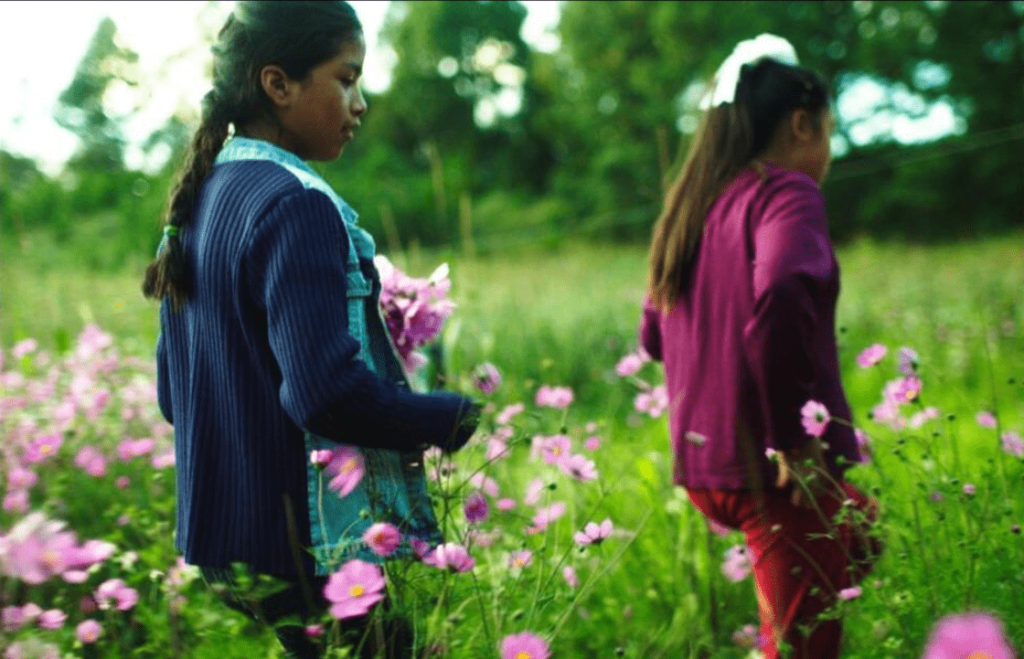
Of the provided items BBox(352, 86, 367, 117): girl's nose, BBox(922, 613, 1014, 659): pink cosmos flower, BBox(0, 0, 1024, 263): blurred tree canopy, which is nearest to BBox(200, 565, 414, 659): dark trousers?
BBox(352, 86, 367, 117): girl's nose

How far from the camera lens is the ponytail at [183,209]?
56.5 inches

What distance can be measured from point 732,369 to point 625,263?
33.0 ft

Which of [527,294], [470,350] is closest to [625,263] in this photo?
[527,294]

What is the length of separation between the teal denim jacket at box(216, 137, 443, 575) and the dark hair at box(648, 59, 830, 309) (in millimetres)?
796

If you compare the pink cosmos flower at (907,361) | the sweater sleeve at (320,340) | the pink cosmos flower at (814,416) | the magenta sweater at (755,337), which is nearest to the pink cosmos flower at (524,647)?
the sweater sleeve at (320,340)

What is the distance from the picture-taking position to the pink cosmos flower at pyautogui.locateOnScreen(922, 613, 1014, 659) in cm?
70

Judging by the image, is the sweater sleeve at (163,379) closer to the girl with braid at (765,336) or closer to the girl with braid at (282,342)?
the girl with braid at (282,342)

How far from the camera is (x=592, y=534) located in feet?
5.23

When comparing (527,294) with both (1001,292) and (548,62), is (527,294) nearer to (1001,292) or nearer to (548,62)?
(1001,292)

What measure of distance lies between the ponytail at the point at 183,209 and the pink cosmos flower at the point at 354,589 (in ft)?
1.78

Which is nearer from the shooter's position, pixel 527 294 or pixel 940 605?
pixel 940 605

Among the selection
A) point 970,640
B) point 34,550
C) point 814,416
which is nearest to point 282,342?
point 34,550

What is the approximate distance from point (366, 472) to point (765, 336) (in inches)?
31.2

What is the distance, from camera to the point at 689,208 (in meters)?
2.08
